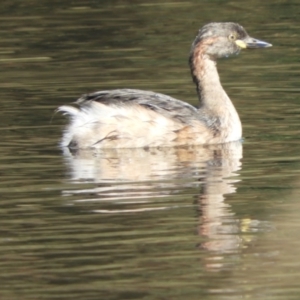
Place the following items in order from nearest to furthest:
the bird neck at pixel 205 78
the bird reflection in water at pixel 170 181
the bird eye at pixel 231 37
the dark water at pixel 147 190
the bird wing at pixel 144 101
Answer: the dark water at pixel 147 190
the bird reflection in water at pixel 170 181
the bird wing at pixel 144 101
the bird neck at pixel 205 78
the bird eye at pixel 231 37

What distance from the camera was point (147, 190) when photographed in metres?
8.43

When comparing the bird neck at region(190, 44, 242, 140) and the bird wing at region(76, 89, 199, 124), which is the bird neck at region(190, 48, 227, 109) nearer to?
the bird neck at region(190, 44, 242, 140)

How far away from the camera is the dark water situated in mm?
6387

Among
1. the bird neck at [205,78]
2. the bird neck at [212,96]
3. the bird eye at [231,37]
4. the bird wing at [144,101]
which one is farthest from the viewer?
the bird eye at [231,37]

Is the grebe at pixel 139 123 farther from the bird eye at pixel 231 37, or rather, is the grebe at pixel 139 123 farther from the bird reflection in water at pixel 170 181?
the bird eye at pixel 231 37

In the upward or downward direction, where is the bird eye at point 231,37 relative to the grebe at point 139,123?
upward

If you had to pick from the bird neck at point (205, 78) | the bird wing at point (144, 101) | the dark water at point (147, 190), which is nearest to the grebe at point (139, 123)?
the bird wing at point (144, 101)

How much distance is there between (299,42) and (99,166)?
624 centimetres

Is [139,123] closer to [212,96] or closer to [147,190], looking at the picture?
[212,96]

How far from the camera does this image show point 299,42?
599 inches

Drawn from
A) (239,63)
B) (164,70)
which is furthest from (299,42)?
(164,70)

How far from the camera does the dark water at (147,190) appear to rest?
21.0 feet

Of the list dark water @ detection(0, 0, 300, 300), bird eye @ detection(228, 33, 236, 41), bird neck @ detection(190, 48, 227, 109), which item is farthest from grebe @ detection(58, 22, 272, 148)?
bird eye @ detection(228, 33, 236, 41)

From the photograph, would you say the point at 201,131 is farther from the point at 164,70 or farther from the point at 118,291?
the point at 118,291
